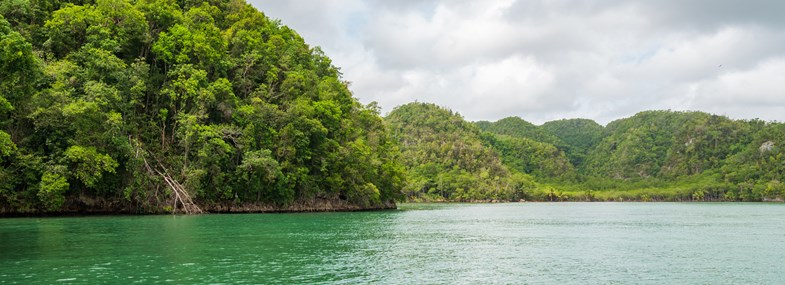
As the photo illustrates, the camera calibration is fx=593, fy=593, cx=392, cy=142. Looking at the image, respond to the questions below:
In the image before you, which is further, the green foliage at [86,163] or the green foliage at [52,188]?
the green foliage at [86,163]

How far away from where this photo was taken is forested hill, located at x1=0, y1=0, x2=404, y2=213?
49188mm

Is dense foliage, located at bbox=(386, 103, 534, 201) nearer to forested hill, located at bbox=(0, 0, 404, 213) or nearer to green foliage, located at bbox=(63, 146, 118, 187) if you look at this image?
forested hill, located at bbox=(0, 0, 404, 213)

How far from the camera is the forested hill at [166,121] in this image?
161 ft

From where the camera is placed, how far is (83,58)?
55.7 m

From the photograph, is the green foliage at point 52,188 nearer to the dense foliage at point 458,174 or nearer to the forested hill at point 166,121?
the forested hill at point 166,121

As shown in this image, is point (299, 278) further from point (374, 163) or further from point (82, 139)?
point (374, 163)

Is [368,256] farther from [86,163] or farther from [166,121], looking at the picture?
[166,121]

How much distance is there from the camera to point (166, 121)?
63.1 m

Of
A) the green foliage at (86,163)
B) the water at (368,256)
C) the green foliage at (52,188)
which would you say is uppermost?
the green foliage at (86,163)

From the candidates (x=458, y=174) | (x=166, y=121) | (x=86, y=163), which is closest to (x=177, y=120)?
(x=166, y=121)

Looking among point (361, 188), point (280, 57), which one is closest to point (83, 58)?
point (280, 57)

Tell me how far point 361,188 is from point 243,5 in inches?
1201

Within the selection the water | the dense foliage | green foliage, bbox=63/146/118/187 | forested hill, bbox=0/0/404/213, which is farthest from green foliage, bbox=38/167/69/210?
the dense foliage

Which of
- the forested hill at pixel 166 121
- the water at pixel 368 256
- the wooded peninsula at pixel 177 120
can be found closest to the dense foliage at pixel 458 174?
the wooded peninsula at pixel 177 120
